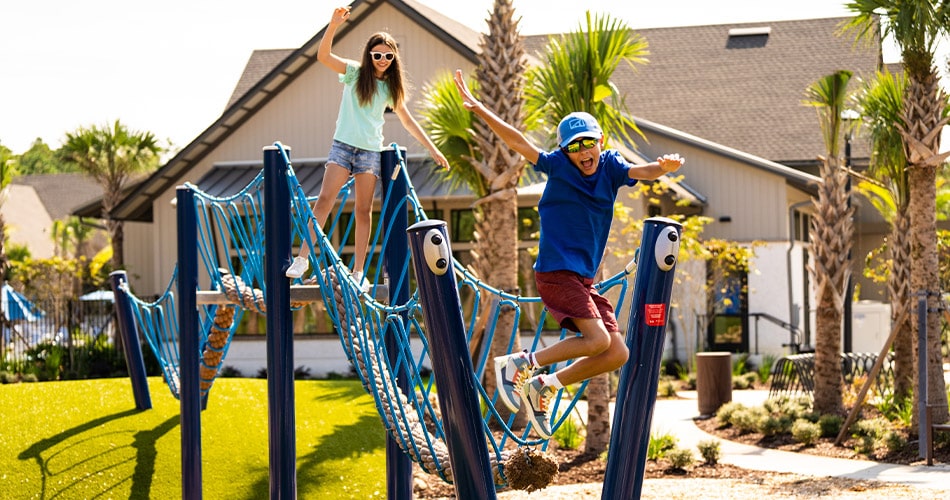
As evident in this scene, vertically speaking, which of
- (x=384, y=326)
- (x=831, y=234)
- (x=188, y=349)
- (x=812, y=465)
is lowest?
(x=812, y=465)

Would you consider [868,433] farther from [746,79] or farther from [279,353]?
[746,79]

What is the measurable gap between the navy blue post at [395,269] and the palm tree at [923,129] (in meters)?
6.43

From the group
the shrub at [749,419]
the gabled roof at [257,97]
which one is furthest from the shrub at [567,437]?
the gabled roof at [257,97]

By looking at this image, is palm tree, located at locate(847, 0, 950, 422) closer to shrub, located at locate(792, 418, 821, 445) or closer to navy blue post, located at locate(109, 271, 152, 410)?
shrub, located at locate(792, 418, 821, 445)

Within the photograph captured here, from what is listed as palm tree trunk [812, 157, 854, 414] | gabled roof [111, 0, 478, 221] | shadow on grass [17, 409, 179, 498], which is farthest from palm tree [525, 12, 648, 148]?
gabled roof [111, 0, 478, 221]

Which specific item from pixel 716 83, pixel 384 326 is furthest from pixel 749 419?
pixel 716 83

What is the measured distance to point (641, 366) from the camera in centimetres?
579

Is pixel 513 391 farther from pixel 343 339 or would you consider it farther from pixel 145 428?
pixel 145 428

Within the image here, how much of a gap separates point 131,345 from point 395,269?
5.50m

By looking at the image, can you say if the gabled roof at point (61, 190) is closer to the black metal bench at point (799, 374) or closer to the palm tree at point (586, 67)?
the black metal bench at point (799, 374)

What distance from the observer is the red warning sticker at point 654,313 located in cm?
579

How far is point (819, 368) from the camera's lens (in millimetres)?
14547

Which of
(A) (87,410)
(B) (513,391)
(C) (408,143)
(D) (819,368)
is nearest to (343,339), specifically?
(B) (513,391)

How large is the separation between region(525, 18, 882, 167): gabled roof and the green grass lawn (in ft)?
51.3
